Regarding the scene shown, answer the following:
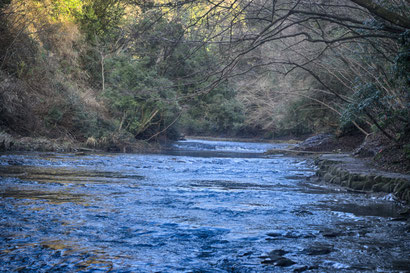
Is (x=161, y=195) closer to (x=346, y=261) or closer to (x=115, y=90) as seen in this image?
(x=346, y=261)

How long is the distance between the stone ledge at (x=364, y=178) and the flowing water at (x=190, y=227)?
0.27m

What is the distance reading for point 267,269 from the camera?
12.6ft

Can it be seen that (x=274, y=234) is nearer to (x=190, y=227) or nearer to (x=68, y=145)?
(x=190, y=227)

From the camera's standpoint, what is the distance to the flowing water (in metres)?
3.94

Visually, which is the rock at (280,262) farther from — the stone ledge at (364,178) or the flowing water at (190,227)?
the stone ledge at (364,178)

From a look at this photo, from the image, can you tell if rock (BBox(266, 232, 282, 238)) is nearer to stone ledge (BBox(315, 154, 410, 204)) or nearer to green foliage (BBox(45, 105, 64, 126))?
stone ledge (BBox(315, 154, 410, 204))

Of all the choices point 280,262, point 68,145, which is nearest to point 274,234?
point 280,262

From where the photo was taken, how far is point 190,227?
5328 millimetres

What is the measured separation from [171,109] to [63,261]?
2102cm

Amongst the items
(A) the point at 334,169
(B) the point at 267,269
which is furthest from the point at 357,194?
(B) the point at 267,269

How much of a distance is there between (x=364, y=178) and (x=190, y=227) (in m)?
5.04

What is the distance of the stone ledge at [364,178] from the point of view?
305 inches

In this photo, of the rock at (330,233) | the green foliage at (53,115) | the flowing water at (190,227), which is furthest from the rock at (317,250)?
the green foliage at (53,115)

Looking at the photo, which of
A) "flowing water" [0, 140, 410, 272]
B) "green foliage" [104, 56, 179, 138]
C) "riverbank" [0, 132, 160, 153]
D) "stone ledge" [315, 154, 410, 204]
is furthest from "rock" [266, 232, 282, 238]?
"green foliage" [104, 56, 179, 138]
